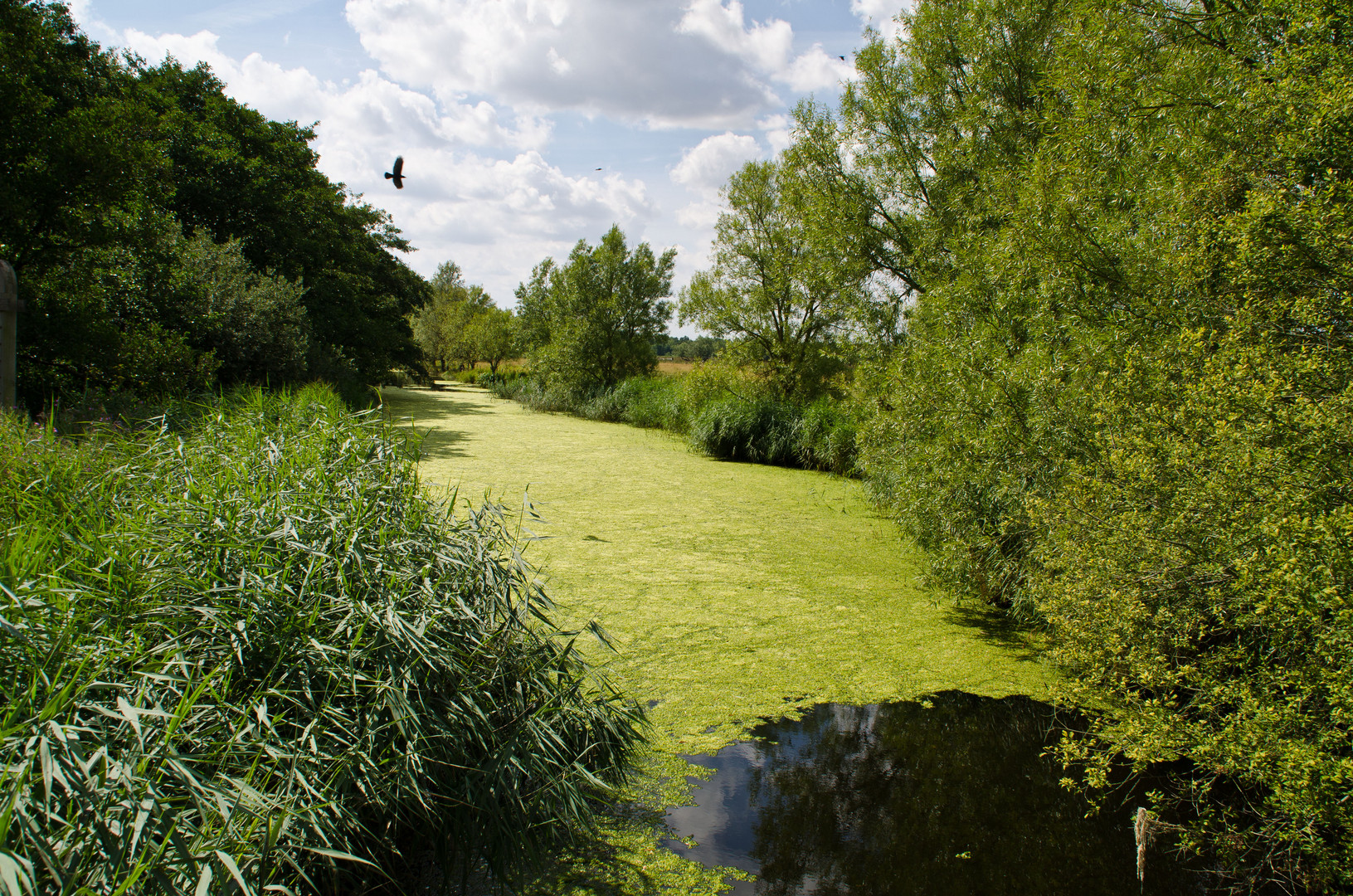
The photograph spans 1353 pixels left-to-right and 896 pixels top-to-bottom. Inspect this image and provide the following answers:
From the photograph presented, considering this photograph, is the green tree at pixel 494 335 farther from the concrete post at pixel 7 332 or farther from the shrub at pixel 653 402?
the concrete post at pixel 7 332

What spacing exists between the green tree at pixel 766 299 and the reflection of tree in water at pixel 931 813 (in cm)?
837

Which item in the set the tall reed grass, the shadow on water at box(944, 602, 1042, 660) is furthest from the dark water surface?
the tall reed grass

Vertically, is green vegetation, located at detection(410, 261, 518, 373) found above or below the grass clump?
above

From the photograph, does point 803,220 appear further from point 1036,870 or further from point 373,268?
point 373,268

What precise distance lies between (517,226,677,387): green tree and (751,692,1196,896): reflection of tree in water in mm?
14652

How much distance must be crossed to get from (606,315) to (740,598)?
1380cm

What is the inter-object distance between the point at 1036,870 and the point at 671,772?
1.21 m

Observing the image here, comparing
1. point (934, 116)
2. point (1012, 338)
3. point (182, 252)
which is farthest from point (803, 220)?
point (182, 252)

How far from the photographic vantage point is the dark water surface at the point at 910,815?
2102 mm

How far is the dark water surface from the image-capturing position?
2.10 m

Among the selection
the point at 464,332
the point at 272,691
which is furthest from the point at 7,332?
the point at 464,332

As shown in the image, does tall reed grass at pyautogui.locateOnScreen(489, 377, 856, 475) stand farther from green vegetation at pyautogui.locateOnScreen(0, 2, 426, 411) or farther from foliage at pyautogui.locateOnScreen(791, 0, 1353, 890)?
green vegetation at pyautogui.locateOnScreen(0, 2, 426, 411)

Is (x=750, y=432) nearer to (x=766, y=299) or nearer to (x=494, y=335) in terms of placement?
(x=766, y=299)

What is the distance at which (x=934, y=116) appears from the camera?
7172mm
